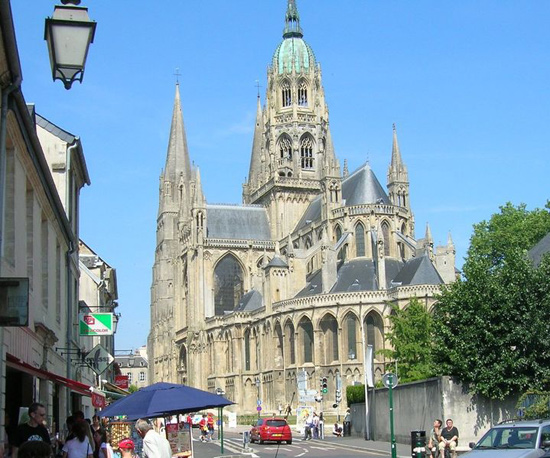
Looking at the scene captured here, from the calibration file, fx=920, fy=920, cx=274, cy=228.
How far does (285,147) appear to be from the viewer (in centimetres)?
9744

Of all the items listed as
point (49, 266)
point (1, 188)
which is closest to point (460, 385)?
point (49, 266)

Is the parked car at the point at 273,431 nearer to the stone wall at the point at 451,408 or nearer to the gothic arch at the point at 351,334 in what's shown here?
the stone wall at the point at 451,408

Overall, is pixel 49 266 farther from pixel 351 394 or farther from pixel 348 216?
pixel 348 216

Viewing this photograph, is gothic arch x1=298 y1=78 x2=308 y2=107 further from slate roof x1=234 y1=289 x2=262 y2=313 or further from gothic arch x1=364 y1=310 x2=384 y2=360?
gothic arch x1=364 y1=310 x2=384 y2=360

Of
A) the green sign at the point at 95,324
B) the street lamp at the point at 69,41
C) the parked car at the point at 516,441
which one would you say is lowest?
the parked car at the point at 516,441

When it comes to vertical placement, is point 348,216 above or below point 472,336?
above

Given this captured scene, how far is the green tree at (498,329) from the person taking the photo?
31250 mm

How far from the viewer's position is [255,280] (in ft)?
303

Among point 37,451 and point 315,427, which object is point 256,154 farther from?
point 37,451

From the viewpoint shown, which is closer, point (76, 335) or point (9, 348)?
point (9, 348)

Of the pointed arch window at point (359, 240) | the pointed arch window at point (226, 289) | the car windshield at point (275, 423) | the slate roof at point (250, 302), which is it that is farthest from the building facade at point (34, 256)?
the pointed arch window at point (226, 289)

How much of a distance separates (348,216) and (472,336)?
4903 centimetres

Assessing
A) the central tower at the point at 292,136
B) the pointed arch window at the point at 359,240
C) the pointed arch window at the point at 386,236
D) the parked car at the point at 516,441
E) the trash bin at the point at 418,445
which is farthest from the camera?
the central tower at the point at 292,136

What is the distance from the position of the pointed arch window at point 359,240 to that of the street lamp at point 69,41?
73293 mm
